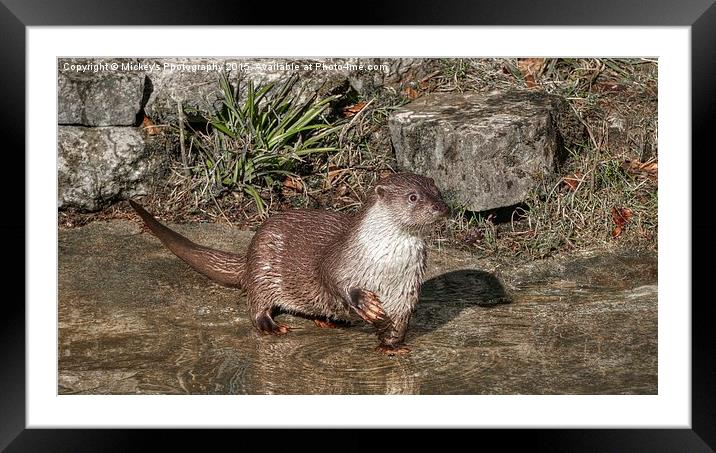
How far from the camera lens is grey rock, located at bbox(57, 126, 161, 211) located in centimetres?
536

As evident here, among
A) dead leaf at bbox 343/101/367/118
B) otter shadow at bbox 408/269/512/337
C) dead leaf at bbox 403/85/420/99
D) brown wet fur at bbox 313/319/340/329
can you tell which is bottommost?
brown wet fur at bbox 313/319/340/329

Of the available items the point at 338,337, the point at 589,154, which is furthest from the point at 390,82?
the point at 338,337

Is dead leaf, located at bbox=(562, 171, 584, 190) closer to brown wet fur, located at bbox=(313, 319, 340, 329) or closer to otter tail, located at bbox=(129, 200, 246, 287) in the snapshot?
brown wet fur, located at bbox=(313, 319, 340, 329)

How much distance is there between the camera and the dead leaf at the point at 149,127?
18.2 ft

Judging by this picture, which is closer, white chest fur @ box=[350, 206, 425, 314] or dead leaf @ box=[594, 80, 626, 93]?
white chest fur @ box=[350, 206, 425, 314]

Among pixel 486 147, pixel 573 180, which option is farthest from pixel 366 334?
pixel 573 180

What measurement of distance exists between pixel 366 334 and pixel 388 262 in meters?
0.51

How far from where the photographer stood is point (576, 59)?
19.0ft

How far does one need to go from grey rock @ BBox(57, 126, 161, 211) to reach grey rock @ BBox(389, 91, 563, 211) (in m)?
1.47

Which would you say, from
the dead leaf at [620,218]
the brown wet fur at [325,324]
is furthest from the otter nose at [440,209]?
the dead leaf at [620,218]

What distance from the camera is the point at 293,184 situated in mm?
5629

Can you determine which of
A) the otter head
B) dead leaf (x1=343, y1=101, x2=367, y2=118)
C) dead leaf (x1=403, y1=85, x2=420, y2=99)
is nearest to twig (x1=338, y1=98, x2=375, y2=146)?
dead leaf (x1=343, y1=101, x2=367, y2=118)

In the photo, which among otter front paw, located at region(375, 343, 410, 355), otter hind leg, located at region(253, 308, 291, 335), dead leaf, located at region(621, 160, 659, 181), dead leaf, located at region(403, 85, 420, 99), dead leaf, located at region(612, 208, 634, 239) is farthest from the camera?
dead leaf, located at region(403, 85, 420, 99)
